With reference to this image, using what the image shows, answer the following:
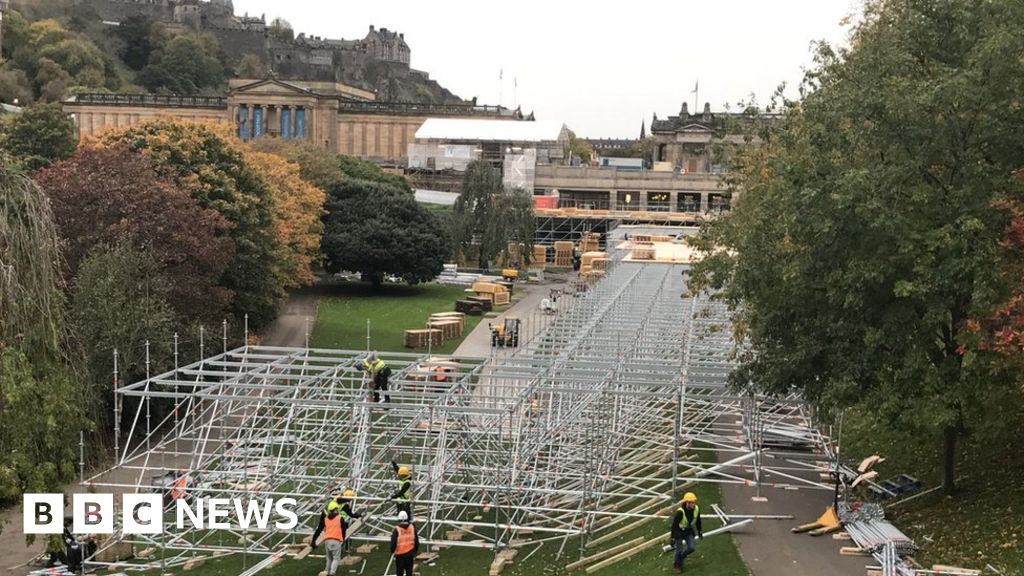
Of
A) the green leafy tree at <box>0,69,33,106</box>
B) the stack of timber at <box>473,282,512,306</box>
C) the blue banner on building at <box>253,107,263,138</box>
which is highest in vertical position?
the green leafy tree at <box>0,69,33,106</box>

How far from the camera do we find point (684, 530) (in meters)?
17.7

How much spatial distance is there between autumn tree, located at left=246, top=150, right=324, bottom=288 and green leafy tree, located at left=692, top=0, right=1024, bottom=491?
103 feet

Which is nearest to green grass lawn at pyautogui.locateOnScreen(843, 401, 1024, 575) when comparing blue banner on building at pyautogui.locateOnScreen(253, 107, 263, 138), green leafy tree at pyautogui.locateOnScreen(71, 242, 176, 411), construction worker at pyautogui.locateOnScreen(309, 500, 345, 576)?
construction worker at pyautogui.locateOnScreen(309, 500, 345, 576)

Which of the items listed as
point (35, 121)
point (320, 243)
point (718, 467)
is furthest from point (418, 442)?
point (35, 121)

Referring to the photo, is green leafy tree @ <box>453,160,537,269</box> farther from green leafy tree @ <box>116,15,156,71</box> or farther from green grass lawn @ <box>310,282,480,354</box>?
green leafy tree @ <box>116,15,156,71</box>

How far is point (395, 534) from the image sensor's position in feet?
57.7

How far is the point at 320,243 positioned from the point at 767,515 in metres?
45.7

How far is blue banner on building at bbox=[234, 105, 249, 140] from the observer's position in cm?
11712

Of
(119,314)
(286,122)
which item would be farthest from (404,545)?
(286,122)

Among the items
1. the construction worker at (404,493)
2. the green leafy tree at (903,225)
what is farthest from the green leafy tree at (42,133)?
the green leafy tree at (903,225)

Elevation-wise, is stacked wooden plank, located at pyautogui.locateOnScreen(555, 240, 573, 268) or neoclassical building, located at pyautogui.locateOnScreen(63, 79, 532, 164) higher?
neoclassical building, located at pyautogui.locateOnScreen(63, 79, 532, 164)

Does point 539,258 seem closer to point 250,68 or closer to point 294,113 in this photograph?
point 294,113

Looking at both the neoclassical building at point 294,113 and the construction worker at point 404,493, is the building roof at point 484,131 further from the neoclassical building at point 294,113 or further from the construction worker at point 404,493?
the construction worker at point 404,493

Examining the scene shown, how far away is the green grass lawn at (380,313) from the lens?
165 feet
